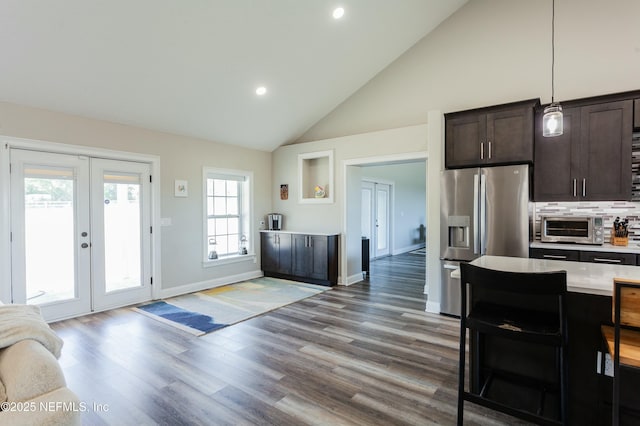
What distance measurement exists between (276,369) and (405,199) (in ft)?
26.2

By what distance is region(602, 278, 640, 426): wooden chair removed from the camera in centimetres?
139

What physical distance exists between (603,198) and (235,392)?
13.9ft

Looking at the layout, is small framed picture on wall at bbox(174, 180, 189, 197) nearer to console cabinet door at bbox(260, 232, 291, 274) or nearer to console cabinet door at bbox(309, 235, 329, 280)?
console cabinet door at bbox(260, 232, 291, 274)

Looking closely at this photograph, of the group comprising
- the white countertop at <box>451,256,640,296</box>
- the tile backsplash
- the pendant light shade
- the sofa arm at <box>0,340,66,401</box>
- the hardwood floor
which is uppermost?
the pendant light shade

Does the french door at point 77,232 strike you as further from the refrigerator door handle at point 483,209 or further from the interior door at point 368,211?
the interior door at point 368,211

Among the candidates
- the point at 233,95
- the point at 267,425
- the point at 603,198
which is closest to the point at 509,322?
the point at 267,425

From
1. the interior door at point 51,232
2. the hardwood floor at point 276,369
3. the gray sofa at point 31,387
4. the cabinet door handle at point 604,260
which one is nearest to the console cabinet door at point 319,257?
the hardwood floor at point 276,369

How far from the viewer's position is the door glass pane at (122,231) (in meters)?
4.46

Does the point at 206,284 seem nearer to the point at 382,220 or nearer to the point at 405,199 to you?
the point at 382,220

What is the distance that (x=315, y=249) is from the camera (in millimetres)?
5781

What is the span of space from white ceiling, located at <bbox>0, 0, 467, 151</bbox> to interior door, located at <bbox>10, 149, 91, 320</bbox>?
0.77 metres

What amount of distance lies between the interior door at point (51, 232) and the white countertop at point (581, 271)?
452 centimetres

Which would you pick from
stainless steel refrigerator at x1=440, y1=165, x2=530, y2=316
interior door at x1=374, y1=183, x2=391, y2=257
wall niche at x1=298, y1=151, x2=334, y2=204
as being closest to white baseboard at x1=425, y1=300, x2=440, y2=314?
stainless steel refrigerator at x1=440, y1=165, x2=530, y2=316

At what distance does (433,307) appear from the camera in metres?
4.26
